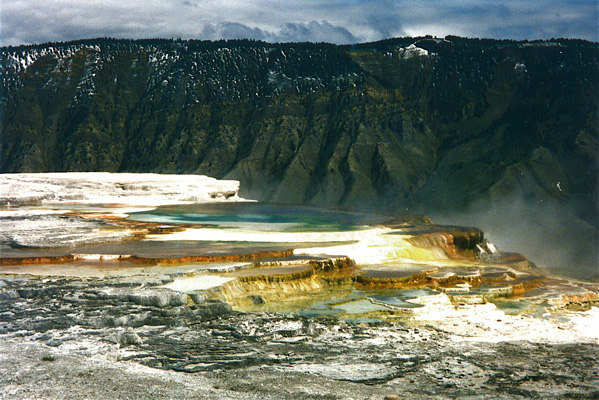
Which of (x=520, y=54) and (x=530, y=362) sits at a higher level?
(x=520, y=54)

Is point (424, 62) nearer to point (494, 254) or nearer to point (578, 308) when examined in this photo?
point (494, 254)

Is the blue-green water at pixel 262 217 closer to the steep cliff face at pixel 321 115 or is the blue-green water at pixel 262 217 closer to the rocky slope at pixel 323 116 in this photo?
the rocky slope at pixel 323 116

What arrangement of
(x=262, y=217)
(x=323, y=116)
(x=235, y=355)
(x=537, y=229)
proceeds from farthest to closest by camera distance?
(x=323, y=116) < (x=537, y=229) < (x=262, y=217) < (x=235, y=355)

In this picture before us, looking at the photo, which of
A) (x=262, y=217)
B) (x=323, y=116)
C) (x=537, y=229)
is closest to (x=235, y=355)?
(x=262, y=217)

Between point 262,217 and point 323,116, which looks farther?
point 323,116

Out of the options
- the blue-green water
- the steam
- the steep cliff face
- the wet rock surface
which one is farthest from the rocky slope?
the wet rock surface

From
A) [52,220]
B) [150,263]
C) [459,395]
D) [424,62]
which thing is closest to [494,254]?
[150,263]

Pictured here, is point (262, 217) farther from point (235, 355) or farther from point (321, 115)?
point (321, 115)
